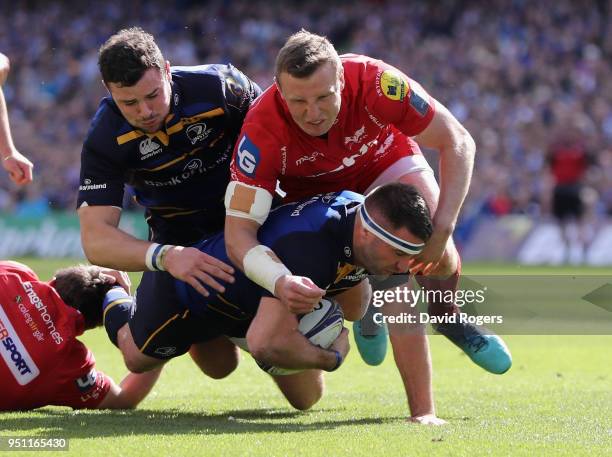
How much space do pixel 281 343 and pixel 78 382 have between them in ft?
4.70

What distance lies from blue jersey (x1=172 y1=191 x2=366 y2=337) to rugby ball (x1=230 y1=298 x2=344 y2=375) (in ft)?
0.43

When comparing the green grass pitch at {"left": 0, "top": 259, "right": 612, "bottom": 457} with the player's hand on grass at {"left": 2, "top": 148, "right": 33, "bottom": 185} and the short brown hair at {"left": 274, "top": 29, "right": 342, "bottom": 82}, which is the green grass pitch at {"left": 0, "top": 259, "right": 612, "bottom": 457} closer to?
the player's hand on grass at {"left": 2, "top": 148, "right": 33, "bottom": 185}

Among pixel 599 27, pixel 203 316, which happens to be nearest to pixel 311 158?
pixel 203 316

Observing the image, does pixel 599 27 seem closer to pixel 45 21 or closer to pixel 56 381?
pixel 45 21

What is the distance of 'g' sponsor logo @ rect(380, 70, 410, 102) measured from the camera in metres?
6.04

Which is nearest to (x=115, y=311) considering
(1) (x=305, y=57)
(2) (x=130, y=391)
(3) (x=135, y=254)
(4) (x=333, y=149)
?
(2) (x=130, y=391)

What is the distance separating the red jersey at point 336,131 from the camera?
5.88 m

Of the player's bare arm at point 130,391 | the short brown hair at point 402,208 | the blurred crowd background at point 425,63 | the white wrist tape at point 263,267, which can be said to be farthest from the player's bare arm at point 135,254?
the blurred crowd background at point 425,63

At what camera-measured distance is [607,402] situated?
6.44 metres

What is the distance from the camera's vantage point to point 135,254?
6.16 meters

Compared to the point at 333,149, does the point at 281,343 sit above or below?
below

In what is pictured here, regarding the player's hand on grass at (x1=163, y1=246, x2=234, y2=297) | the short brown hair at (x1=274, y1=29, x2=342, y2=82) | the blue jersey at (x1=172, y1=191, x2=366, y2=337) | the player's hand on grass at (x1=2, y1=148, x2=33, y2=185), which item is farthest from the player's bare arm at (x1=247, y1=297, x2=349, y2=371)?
the player's hand on grass at (x1=2, y1=148, x2=33, y2=185)

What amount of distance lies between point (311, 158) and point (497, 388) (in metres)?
2.27

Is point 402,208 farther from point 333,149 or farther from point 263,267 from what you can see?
point 333,149
